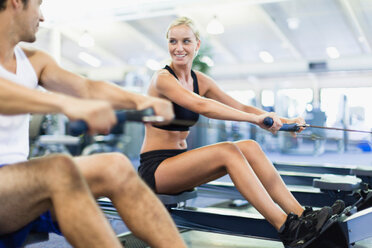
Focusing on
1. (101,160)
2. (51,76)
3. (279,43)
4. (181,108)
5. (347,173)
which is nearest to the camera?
(101,160)

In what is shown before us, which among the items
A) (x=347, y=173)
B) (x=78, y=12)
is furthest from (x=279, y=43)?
(x=347, y=173)

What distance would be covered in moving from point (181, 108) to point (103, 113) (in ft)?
3.45

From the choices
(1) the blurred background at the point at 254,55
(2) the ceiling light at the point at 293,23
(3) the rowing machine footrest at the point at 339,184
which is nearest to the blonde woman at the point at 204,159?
(3) the rowing machine footrest at the point at 339,184

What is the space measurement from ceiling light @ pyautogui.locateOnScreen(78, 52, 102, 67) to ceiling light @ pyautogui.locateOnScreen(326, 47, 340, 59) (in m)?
6.71

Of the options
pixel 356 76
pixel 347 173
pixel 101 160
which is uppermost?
pixel 356 76

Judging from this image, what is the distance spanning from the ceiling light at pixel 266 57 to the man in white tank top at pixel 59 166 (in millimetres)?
9859

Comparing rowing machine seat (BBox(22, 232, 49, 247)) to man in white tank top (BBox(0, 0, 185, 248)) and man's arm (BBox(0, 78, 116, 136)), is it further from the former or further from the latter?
man's arm (BBox(0, 78, 116, 136))

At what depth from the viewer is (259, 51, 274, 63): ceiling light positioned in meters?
10.7

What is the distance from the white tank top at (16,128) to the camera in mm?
1104

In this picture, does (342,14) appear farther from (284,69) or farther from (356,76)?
(284,69)

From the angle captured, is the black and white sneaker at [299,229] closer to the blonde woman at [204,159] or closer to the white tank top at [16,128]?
the blonde woman at [204,159]

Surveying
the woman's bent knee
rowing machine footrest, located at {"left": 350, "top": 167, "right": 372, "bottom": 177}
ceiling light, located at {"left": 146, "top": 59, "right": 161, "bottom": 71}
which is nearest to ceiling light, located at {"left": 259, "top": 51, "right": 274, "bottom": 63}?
ceiling light, located at {"left": 146, "top": 59, "right": 161, "bottom": 71}

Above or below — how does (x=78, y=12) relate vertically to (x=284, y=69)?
above

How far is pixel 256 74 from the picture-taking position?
11.3m
